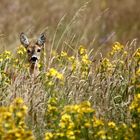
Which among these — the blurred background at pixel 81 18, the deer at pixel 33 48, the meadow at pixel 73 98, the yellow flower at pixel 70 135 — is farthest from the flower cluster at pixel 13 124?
the blurred background at pixel 81 18

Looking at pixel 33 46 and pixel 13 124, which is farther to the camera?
pixel 33 46

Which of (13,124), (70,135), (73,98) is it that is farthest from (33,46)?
(13,124)

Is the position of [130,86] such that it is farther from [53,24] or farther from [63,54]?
[53,24]

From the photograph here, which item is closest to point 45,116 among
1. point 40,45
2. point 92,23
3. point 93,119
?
point 93,119

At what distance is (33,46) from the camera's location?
1031 centimetres

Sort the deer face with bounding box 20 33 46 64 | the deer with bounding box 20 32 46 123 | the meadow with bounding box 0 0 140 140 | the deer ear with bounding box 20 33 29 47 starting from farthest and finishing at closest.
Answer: the deer ear with bounding box 20 33 29 47, the deer face with bounding box 20 33 46 64, the deer with bounding box 20 32 46 123, the meadow with bounding box 0 0 140 140

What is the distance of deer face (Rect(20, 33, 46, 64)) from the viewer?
9.72 meters

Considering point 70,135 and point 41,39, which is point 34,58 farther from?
point 70,135

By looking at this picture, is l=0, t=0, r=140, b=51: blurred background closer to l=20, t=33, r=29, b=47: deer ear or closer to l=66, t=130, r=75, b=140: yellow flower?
l=20, t=33, r=29, b=47: deer ear

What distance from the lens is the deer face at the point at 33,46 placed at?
9723mm

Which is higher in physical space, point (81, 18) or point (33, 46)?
point (81, 18)

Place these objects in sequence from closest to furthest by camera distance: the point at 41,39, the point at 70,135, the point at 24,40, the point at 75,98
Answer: the point at 70,135 < the point at 75,98 < the point at 41,39 < the point at 24,40

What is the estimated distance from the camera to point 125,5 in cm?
1480

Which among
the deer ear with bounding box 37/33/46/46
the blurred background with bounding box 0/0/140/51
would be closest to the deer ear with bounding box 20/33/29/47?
the deer ear with bounding box 37/33/46/46
